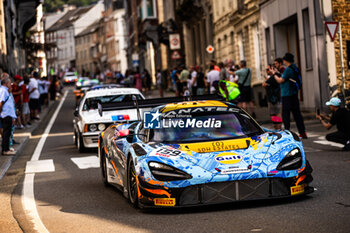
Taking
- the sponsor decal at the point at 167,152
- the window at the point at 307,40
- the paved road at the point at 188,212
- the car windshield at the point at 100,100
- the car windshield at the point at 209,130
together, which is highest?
the window at the point at 307,40

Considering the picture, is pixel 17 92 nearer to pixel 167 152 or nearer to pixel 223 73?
pixel 223 73

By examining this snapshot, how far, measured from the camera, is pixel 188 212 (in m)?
8.88

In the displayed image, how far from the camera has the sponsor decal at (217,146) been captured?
29.7ft

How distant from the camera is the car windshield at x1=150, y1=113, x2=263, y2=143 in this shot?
31.3 feet

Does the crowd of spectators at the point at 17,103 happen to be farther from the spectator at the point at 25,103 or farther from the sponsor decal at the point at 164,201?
the sponsor decal at the point at 164,201

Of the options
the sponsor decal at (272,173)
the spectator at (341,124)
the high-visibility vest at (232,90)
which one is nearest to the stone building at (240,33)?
the high-visibility vest at (232,90)

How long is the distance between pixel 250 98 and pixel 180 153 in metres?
17.0

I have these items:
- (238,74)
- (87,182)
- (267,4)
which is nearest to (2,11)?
(267,4)

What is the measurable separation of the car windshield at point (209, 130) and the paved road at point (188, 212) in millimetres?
834

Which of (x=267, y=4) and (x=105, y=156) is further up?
(x=267, y=4)

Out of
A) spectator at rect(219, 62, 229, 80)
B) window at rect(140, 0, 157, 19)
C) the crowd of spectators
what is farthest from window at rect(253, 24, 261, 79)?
window at rect(140, 0, 157, 19)

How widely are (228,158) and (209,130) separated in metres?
0.88

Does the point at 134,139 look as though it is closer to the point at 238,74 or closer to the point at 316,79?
the point at 238,74

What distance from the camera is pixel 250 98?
25781 mm
